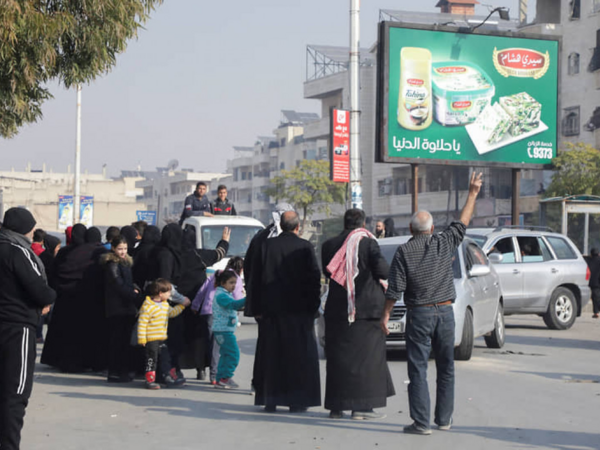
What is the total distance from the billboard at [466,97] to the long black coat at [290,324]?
2057 cm

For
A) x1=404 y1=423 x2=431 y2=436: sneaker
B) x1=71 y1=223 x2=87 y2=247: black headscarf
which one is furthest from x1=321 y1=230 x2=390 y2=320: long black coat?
x1=71 y1=223 x2=87 y2=247: black headscarf

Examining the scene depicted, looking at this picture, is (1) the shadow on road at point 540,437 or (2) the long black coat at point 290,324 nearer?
(1) the shadow on road at point 540,437

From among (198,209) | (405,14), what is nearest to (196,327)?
(198,209)

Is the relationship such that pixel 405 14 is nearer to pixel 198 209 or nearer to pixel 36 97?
pixel 198 209

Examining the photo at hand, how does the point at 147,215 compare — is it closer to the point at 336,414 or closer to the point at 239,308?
the point at 239,308

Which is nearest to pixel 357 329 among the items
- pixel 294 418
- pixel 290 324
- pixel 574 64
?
pixel 290 324

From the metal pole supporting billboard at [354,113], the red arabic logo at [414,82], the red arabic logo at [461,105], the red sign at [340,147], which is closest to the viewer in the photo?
the metal pole supporting billboard at [354,113]

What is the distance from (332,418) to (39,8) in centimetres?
537

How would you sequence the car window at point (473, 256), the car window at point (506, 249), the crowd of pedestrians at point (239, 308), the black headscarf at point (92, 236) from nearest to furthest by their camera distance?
the crowd of pedestrians at point (239, 308)
the black headscarf at point (92, 236)
the car window at point (473, 256)
the car window at point (506, 249)

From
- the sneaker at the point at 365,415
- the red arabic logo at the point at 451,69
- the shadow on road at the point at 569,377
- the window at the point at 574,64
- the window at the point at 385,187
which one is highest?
the window at the point at 574,64

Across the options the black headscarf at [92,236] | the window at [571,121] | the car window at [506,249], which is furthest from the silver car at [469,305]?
the window at [571,121]

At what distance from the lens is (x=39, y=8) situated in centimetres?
1184

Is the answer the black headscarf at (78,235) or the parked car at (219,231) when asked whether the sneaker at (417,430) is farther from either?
the parked car at (219,231)

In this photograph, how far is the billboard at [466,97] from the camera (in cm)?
3072
